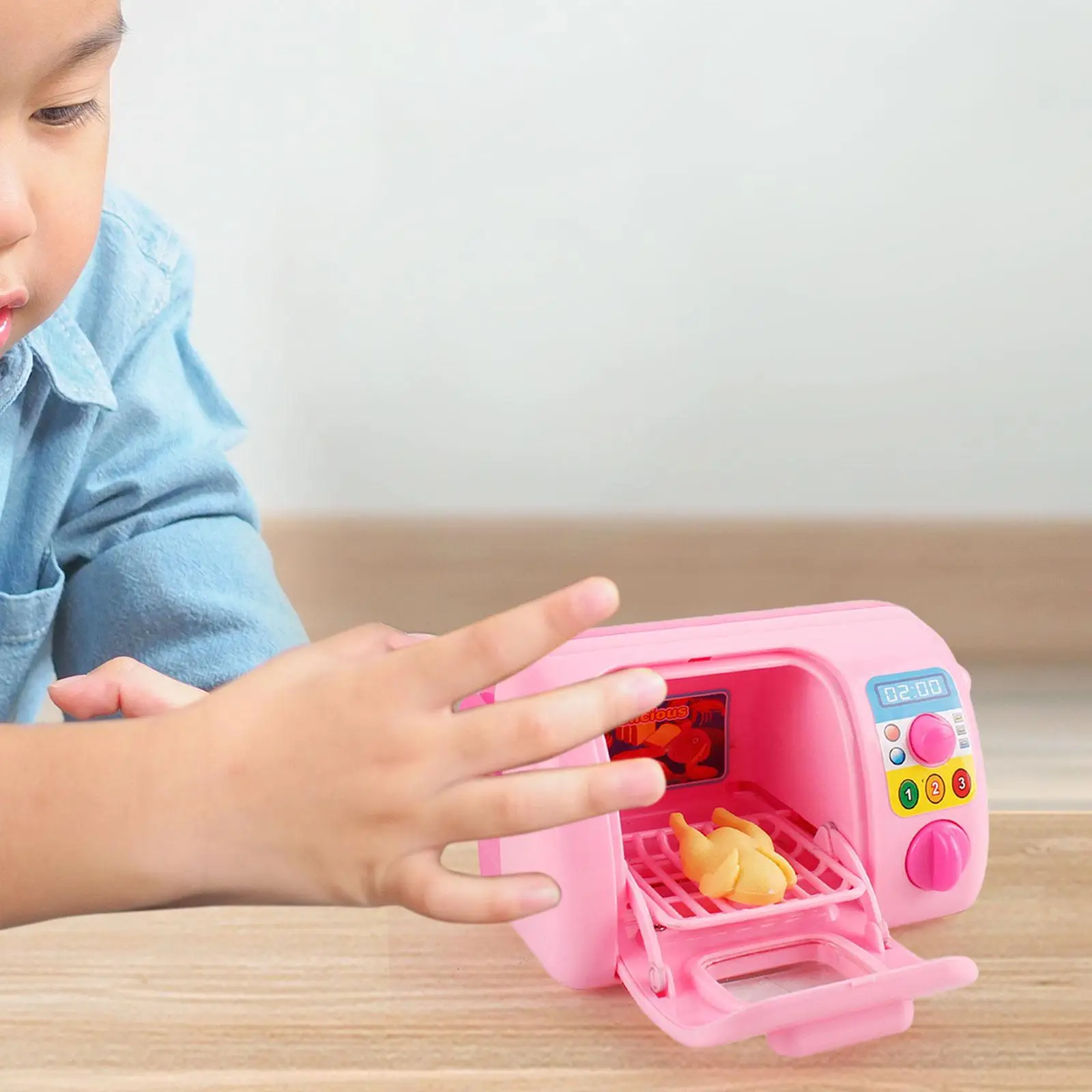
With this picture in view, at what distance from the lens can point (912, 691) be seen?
Answer: 55 centimetres

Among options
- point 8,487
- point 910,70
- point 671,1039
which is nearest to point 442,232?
point 910,70

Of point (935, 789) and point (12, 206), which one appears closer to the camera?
point (12, 206)

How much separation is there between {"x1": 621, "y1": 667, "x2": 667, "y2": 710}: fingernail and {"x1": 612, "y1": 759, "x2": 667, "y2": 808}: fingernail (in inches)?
0.6

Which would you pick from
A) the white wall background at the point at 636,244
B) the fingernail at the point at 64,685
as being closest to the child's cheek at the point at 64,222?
the fingernail at the point at 64,685

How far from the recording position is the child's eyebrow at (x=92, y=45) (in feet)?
1.36

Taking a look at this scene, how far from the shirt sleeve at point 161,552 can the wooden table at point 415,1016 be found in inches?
5.4

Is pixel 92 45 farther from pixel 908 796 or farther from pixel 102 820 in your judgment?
pixel 908 796

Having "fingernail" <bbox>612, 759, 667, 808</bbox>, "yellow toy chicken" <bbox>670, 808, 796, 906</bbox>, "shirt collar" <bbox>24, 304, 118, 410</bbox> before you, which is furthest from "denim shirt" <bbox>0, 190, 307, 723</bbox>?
"fingernail" <bbox>612, 759, 667, 808</bbox>

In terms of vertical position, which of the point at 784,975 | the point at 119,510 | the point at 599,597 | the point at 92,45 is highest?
the point at 92,45

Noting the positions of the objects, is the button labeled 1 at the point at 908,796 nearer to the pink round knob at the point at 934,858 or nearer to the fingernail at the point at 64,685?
the pink round knob at the point at 934,858

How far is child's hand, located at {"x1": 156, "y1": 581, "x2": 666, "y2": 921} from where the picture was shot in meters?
0.34

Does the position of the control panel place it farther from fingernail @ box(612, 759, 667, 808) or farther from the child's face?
the child's face

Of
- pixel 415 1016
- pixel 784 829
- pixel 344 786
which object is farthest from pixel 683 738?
pixel 344 786

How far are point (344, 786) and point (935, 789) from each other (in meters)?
0.28
